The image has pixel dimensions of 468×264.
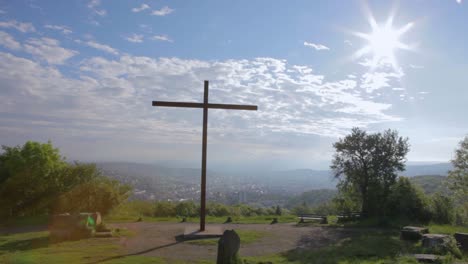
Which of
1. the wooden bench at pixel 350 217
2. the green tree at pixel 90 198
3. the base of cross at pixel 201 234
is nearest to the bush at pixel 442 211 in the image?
the wooden bench at pixel 350 217

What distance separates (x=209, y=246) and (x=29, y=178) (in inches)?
512

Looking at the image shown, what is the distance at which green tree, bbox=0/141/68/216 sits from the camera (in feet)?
66.5

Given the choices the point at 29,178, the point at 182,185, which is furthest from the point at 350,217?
the point at 182,185

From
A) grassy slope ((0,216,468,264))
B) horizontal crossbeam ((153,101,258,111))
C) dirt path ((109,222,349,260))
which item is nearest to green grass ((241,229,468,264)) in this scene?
grassy slope ((0,216,468,264))

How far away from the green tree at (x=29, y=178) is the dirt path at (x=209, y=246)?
19.8 feet

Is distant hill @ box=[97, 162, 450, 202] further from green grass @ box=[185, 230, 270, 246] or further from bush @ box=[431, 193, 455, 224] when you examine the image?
green grass @ box=[185, 230, 270, 246]

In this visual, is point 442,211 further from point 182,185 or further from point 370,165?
point 182,185

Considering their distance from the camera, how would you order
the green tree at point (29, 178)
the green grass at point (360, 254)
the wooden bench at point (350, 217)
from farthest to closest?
the wooden bench at point (350, 217) → the green tree at point (29, 178) → the green grass at point (360, 254)

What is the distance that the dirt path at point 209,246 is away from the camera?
1203 cm

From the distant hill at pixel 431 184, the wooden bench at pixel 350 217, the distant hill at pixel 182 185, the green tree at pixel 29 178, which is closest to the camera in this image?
the green tree at pixel 29 178

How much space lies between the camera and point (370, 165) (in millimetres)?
23266

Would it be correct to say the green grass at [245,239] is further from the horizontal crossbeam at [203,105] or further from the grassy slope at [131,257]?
the horizontal crossbeam at [203,105]

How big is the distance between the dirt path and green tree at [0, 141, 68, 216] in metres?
6.05

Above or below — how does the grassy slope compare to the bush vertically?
below
